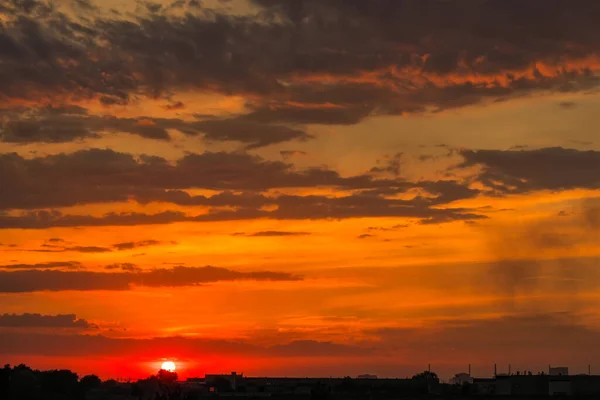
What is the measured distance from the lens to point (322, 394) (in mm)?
140250

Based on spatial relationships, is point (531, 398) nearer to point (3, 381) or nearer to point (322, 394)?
point (322, 394)

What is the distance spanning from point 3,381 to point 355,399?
212 feet

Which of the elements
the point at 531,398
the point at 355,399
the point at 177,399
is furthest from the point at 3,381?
the point at 531,398

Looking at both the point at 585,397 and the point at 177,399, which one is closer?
the point at 177,399

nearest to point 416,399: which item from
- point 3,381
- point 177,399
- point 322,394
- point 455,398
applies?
point 455,398

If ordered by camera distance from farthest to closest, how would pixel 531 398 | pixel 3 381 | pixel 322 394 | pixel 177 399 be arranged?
pixel 531 398
pixel 3 381
pixel 322 394
pixel 177 399

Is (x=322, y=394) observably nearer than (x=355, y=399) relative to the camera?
Yes

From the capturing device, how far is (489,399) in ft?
627

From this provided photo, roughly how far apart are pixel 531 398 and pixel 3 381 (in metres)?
96.3

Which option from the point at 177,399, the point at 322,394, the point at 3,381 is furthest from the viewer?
the point at 3,381

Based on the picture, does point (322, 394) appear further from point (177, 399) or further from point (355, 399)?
point (355, 399)

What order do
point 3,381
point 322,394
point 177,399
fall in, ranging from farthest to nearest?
1. point 3,381
2. point 322,394
3. point 177,399

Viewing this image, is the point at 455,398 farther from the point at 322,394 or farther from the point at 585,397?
the point at 322,394

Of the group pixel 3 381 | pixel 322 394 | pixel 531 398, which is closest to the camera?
pixel 322 394
